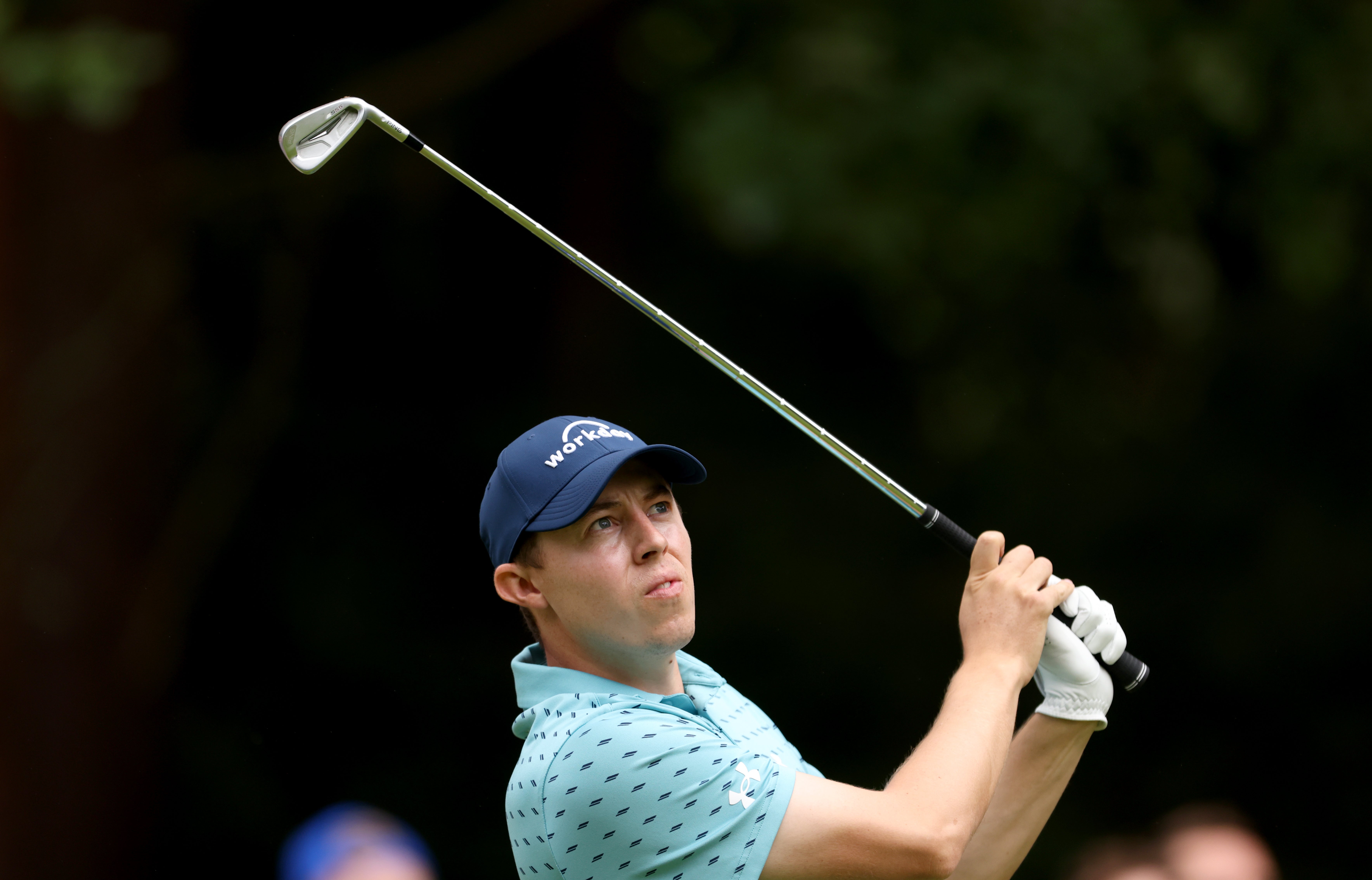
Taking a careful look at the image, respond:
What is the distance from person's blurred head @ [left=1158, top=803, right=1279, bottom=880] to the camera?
3568mm

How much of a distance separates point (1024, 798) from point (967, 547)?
47 centimetres

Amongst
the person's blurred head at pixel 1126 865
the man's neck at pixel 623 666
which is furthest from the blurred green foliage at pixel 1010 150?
the man's neck at pixel 623 666

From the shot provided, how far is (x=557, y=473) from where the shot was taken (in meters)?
2.37

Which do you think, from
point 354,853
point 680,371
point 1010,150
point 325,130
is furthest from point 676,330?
point 680,371

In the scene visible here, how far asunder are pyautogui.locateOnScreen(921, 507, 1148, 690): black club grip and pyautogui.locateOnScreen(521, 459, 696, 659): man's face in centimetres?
49

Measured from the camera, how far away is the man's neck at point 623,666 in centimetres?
236

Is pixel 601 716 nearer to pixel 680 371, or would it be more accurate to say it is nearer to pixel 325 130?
pixel 325 130

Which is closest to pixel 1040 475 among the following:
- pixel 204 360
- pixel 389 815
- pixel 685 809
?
pixel 389 815

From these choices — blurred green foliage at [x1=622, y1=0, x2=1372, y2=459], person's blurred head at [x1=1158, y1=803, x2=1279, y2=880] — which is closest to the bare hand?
person's blurred head at [x1=1158, y1=803, x2=1279, y2=880]

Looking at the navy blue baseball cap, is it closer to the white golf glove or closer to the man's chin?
the man's chin

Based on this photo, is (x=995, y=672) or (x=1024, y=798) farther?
(x=1024, y=798)

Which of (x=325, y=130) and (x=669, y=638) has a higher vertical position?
(x=325, y=130)

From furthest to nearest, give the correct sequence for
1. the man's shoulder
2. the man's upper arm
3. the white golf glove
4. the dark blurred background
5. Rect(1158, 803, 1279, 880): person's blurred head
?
the dark blurred background, Rect(1158, 803, 1279, 880): person's blurred head, the white golf glove, the man's shoulder, the man's upper arm

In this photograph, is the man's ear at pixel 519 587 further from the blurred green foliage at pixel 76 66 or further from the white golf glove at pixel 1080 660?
the blurred green foliage at pixel 76 66
